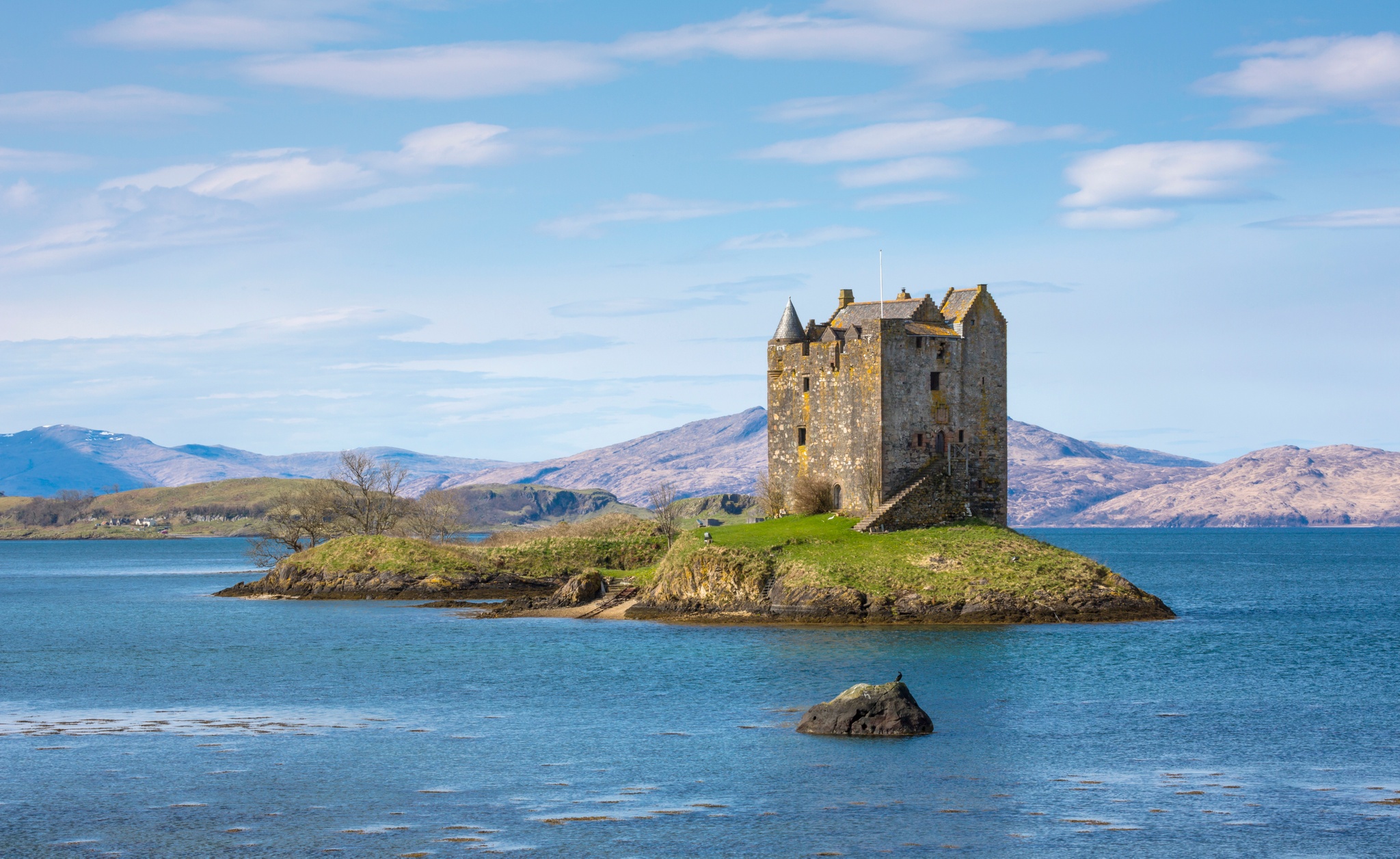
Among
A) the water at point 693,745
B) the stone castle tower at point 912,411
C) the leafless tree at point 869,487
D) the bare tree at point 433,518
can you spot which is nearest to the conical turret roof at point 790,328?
the stone castle tower at point 912,411

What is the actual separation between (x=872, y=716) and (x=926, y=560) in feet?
104

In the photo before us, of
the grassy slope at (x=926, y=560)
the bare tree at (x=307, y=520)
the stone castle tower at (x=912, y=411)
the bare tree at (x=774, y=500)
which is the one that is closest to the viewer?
the grassy slope at (x=926, y=560)

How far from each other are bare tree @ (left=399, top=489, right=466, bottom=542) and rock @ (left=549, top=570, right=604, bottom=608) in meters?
38.1

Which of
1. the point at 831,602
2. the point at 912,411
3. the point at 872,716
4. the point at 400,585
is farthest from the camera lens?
the point at 400,585

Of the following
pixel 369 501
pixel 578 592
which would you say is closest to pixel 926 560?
pixel 578 592

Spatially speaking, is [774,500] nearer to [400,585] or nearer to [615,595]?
[615,595]

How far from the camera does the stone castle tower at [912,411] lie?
69.9 m

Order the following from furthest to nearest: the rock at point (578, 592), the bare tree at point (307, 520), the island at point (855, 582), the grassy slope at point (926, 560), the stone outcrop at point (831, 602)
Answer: the bare tree at point (307, 520), the rock at point (578, 592), the grassy slope at point (926, 560), the island at point (855, 582), the stone outcrop at point (831, 602)

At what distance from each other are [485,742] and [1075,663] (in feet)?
78.2

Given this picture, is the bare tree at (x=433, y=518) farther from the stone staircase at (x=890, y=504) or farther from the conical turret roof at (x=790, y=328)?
the stone staircase at (x=890, y=504)

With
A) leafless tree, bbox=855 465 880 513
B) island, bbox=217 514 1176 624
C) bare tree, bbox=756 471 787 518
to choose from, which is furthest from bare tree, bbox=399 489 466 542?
leafless tree, bbox=855 465 880 513

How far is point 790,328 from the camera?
7850 cm

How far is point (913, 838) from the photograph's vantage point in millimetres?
23547

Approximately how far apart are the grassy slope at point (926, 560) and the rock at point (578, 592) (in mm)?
8083
